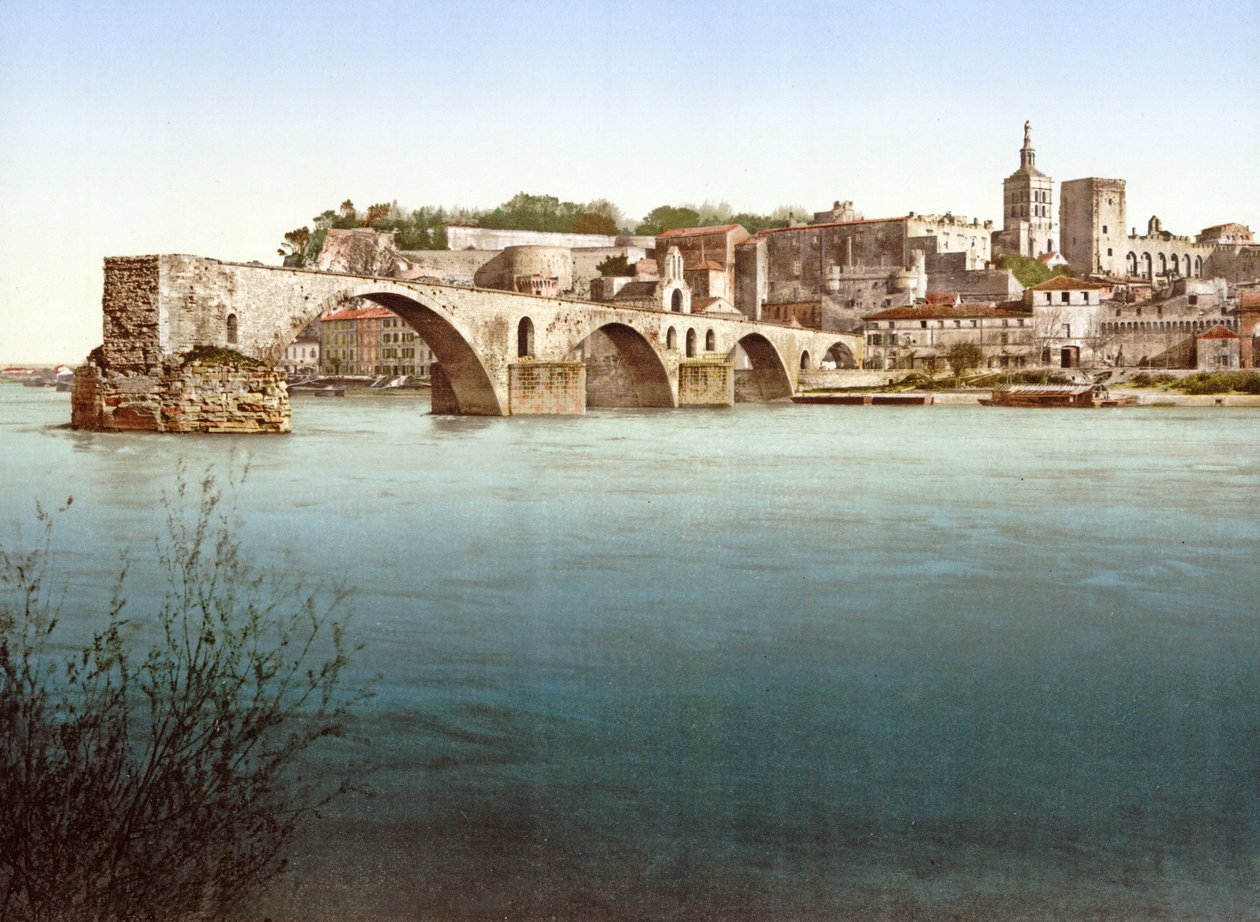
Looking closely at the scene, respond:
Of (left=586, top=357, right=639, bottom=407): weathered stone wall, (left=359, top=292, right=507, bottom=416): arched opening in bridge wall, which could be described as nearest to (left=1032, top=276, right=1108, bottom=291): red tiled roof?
(left=586, top=357, right=639, bottom=407): weathered stone wall

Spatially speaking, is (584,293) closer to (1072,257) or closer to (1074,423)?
(1072,257)

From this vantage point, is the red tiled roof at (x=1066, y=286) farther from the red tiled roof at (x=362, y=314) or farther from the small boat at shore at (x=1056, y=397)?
the red tiled roof at (x=362, y=314)

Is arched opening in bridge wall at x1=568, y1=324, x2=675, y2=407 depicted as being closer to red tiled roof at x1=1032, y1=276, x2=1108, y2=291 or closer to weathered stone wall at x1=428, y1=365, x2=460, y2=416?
weathered stone wall at x1=428, y1=365, x2=460, y2=416

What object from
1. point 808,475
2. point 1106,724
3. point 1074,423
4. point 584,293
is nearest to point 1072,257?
point 584,293

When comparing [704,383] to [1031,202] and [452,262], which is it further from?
[1031,202]

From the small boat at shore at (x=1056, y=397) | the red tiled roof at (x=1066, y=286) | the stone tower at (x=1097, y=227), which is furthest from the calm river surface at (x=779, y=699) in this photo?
the stone tower at (x=1097, y=227)
